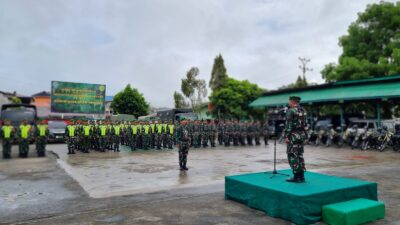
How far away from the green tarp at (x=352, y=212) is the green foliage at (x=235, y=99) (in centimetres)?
3056

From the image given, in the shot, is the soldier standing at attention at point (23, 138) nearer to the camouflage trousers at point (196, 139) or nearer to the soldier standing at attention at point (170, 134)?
the soldier standing at attention at point (170, 134)

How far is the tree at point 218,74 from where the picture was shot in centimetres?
4778

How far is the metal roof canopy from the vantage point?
20.5m

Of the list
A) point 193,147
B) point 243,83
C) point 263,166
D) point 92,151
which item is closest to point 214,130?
point 193,147

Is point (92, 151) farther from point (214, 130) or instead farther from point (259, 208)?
point (259, 208)

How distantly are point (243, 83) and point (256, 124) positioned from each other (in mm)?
15941

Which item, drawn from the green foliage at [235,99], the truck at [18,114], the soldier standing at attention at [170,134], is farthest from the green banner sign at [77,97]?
the green foliage at [235,99]

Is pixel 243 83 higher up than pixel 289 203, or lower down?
higher up

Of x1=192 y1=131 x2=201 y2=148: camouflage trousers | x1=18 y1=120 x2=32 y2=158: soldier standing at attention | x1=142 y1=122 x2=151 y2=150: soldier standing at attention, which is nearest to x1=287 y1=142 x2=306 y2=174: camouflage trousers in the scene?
x1=18 y1=120 x2=32 y2=158: soldier standing at attention

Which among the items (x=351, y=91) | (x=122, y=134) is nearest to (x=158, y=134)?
(x=122, y=134)

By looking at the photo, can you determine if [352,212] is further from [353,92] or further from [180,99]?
[180,99]

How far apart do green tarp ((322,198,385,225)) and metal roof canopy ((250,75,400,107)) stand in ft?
51.2

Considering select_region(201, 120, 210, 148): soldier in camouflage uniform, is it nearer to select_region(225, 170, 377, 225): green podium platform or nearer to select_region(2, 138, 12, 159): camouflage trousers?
select_region(2, 138, 12, 159): camouflage trousers

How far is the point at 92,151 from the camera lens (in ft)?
57.1
